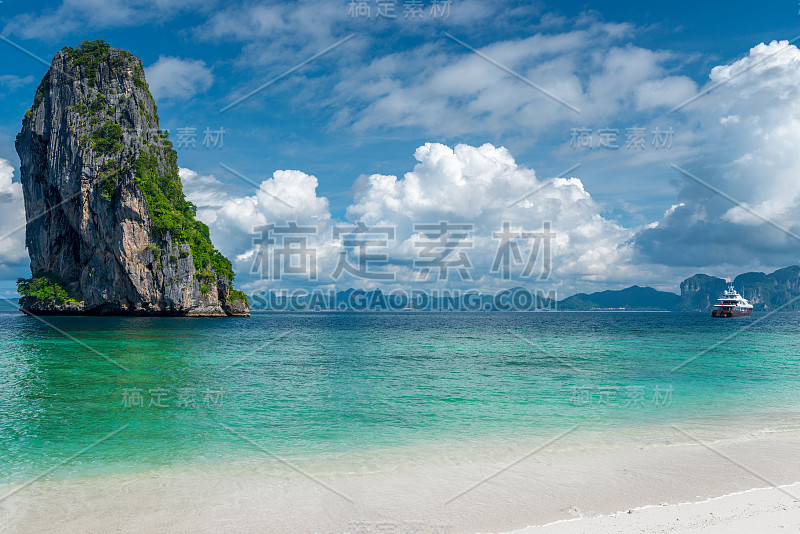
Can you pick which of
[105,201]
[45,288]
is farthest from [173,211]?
[45,288]

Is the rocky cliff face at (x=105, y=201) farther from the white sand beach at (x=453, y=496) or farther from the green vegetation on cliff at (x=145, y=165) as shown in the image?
the white sand beach at (x=453, y=496)

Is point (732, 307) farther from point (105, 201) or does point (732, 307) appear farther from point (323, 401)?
point (105, 201)

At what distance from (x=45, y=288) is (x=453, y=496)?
101 metres

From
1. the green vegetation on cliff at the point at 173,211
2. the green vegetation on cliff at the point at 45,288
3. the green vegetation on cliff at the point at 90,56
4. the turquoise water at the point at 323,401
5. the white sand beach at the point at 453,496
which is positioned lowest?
the turquoise water at the point at 323,401

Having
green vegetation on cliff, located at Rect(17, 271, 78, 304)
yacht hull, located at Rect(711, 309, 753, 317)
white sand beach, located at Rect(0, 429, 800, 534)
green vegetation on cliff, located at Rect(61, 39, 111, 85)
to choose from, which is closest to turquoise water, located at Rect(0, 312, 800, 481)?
white sand beach, located at Rect(0, 429, 800, 534)

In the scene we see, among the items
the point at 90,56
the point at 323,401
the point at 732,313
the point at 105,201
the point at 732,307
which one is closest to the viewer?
the point at 323,401

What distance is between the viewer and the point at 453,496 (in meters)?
8.15

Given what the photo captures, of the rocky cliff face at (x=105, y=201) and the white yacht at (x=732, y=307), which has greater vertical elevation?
the rocky cliff face at (x=105, y=201)

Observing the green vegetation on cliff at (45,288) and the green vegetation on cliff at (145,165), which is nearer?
the green vegetation on cliff at (145,165)

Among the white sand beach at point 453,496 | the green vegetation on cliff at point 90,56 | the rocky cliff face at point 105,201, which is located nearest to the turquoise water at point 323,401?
the white sand beach at point 453,496

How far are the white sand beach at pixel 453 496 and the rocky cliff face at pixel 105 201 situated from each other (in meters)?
82.0

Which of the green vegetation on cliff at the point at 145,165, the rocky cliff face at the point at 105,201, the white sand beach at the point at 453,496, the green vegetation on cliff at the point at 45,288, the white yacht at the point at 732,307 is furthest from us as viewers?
the white yacht at the point at 732,307

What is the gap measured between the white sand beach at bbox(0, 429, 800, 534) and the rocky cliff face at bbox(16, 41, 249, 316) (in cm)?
8199

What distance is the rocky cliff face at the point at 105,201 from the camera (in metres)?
80.6
